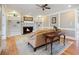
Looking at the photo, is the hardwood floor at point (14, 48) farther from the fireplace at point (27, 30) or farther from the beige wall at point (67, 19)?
the beige wall at point (67, 19)

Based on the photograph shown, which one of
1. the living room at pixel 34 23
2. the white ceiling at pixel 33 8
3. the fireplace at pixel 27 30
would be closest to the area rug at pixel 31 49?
the living room at pixel 34 23

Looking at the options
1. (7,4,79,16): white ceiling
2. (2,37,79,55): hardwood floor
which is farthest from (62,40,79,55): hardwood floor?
(7,4,79,16): white ceiling

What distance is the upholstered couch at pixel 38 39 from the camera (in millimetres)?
2504

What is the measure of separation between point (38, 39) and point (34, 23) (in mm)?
331

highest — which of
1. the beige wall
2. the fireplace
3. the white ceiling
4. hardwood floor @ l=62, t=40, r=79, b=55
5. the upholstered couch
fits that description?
the white ceiling

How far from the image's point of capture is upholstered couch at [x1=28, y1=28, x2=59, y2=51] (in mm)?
2504

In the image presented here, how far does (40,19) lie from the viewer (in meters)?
2.53

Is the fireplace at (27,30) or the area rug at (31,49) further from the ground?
the fireplace at (27,30)

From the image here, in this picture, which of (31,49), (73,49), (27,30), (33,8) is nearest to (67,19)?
(73,49)

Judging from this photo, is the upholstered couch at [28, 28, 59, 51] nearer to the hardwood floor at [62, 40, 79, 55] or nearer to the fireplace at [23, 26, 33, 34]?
the fireplace at [23, 26, 33, 34]

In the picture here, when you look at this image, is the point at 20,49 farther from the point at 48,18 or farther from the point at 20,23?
the point at 48,18

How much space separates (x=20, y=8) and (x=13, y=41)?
2.17ft

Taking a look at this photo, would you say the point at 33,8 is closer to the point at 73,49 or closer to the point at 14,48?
the point at 14,48
